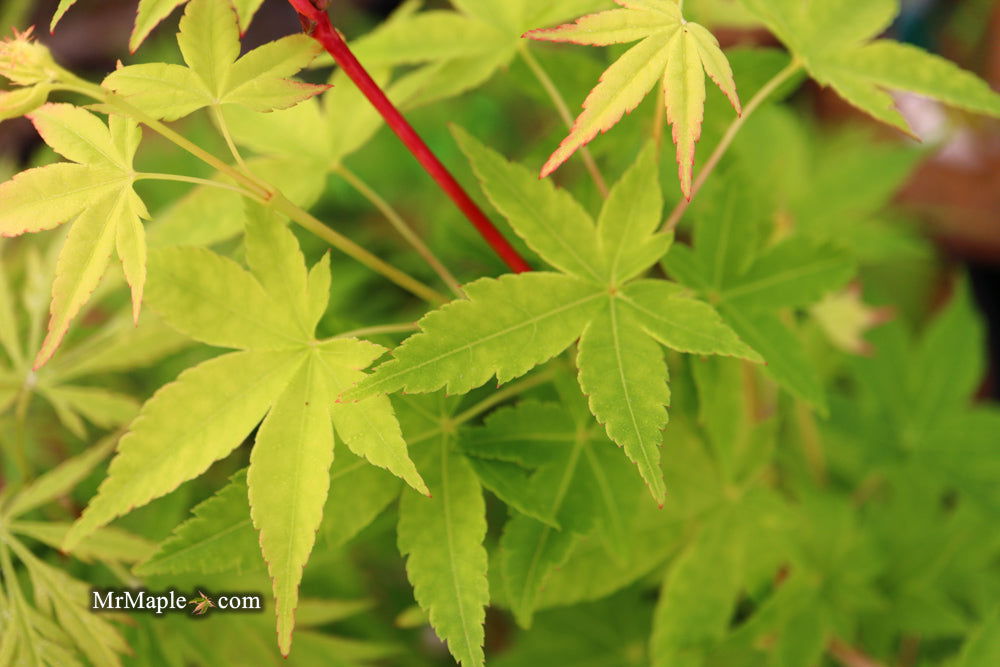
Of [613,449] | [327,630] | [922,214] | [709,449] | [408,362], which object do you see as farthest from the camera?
[922,214]

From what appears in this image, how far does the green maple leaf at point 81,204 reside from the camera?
61 cm

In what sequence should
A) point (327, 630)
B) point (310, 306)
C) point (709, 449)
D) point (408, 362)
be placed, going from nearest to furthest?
point (408, 362), point (310, 306), point (709, 449), point (327, 630)

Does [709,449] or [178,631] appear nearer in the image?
[178,631]

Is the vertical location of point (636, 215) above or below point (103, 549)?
above

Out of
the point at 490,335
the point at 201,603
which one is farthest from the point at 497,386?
the point at 201,603

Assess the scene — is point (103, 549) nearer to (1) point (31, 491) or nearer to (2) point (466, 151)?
(1) point (31, 491)

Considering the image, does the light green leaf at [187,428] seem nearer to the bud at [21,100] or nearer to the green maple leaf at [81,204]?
the green maple leaf at [81,204]

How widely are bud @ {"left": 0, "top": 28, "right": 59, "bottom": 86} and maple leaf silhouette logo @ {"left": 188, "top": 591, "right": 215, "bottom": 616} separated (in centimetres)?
57

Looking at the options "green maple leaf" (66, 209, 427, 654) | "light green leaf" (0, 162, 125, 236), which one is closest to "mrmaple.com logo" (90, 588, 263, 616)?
"green maple leaf" (66, 209, 427, 654)

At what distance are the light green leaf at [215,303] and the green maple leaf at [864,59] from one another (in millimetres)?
594

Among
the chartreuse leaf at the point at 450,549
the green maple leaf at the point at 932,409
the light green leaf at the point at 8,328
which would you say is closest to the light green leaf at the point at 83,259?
the chartreuse leaf at the point at 450,549

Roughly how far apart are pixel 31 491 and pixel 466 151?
0.65m

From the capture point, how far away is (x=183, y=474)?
65 centimetres

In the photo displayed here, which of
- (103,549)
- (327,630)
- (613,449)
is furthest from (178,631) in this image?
(613,449)
